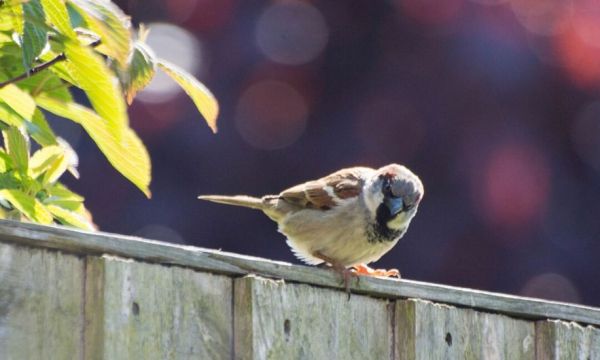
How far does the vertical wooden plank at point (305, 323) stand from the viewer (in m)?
2.15

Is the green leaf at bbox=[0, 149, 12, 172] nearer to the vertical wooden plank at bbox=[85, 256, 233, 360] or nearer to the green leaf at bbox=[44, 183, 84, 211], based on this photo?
the green leaf at bbox=[44, 183, 84, 211]

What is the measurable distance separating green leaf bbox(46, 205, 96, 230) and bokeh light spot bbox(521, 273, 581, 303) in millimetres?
3207

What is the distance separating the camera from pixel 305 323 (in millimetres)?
2254

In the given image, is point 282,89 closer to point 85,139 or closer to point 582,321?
point 85,139

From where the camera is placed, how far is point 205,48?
5051 millimetres

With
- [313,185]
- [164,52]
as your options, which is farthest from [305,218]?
[164,52]

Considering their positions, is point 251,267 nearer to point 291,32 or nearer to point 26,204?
point 26,204

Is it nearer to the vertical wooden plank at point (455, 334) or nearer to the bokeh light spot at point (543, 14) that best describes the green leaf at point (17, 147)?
the vertical wooden plank at point (455, 334)

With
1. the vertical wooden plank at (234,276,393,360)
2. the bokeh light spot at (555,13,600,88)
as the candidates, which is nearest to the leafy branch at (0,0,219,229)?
the vertical wooden plank at (234,276,393,360)

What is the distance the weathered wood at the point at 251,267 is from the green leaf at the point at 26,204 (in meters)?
0.09

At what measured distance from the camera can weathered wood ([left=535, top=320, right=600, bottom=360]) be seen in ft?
8.46

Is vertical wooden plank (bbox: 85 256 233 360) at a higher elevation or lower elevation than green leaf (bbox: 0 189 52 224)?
lower

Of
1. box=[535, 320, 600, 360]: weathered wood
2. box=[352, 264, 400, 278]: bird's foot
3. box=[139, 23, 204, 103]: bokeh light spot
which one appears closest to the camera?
box=[535, 320, 600, 360]: weathered wood

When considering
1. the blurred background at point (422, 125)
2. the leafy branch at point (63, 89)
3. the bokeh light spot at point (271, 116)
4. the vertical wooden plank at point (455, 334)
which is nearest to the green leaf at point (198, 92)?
the leafy branch at point (63, 89)
